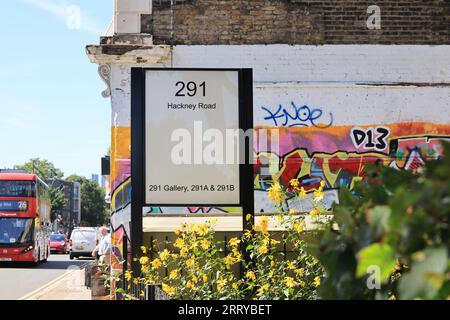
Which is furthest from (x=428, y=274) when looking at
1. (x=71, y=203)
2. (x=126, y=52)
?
(x=71, y=203)

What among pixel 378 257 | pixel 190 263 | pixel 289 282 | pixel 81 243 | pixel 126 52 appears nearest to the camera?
pixel 378 257

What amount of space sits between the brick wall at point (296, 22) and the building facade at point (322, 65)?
18 millimetres

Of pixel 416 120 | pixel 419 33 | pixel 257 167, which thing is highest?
pixel 419 33

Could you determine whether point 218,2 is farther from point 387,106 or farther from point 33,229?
point 33,229

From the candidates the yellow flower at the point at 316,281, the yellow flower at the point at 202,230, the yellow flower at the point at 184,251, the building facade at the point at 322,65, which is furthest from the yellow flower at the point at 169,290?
the building facade at the point at 322,65

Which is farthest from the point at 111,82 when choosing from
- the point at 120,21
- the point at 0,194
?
the point at 0,194

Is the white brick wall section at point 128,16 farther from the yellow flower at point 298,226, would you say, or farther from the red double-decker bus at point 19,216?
the red double-decker bus at point 19,216

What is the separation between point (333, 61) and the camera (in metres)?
12.2

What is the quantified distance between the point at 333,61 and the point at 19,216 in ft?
67.8

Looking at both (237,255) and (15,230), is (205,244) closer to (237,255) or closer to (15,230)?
(237,255)

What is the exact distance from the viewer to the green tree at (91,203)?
122938 millimetres

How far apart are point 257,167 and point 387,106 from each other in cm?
260

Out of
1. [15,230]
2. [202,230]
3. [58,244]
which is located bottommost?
[58,244]

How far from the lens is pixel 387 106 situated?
1218 centimetres
